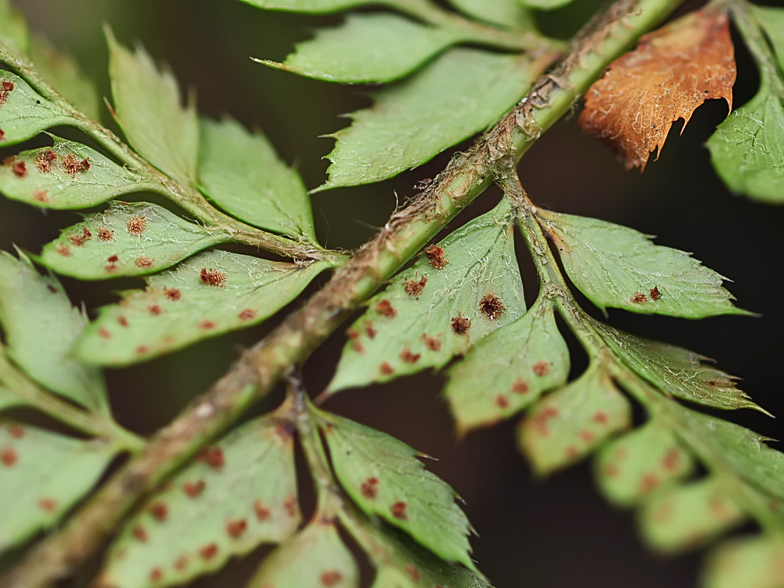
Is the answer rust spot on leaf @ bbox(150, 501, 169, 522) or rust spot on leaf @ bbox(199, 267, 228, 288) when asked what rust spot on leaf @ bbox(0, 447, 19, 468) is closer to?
rust spot on leaf @ bbox(150, 501, 169, 522)

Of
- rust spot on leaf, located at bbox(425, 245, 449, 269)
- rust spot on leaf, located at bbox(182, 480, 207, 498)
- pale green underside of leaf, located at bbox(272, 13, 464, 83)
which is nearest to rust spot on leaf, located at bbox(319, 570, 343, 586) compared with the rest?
rust spot on leaf, located at bbox(182, 480, 207, 498)

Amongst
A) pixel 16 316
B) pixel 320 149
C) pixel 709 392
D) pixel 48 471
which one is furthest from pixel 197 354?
pixel 709 392

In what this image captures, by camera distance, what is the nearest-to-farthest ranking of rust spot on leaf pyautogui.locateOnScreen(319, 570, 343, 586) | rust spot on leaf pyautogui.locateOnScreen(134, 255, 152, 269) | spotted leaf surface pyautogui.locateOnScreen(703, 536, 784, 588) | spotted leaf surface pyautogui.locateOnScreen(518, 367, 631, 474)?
spotted leaf surface pyautogui.locateOnScreen(703, 536, 784, 588) < spotted leaf surface pyautogui.locateOnScreen(518, 367, 631, 474) < rust spot on leaf pyautogui.locateOnScreen(319, 570, 343, 586) < rust spot on leaf pyautogui.locateOnScreen(134, 255, 152, 269)

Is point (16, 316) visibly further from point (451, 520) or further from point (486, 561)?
point (486, 561)

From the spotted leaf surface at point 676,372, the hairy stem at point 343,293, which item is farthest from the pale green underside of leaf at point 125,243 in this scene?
the spotted leaf surface at point 676,372

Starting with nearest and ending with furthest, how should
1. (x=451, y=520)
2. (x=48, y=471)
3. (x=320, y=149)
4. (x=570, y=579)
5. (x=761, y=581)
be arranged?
(x=761, y=581)
(x=48, y=471)
(x=451, y=520)
(x=570, y=579)
(x=320, y=149)

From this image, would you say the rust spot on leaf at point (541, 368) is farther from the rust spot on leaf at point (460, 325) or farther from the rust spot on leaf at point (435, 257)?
the rust spot on leaf at point (435, 257)
